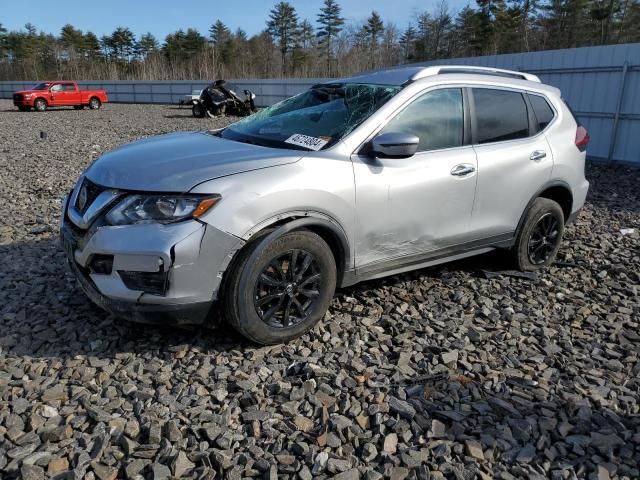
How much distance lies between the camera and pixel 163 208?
2.85 metres

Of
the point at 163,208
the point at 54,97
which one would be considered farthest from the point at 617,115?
the point at 54,97

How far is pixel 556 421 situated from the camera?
8.84 feet

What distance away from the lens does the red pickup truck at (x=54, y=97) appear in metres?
27.3

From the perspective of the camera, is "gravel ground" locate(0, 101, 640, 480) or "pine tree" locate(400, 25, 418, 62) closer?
"gravel ground" locate(0, 101, 640, 480)

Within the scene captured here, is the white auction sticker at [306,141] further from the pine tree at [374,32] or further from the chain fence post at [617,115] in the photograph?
the pine tree at [374,32]

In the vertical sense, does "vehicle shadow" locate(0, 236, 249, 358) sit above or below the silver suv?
below

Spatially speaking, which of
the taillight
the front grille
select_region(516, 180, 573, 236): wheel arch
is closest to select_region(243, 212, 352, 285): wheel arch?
the front grille

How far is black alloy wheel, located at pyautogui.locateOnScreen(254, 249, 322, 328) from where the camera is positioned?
312 cm

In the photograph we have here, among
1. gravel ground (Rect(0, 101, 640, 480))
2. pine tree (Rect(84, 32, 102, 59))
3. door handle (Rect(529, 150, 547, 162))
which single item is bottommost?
gravel ground (Rect(0, 101, 640, 480))

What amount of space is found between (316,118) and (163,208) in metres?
1.43

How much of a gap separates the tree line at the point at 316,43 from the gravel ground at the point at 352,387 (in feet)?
120

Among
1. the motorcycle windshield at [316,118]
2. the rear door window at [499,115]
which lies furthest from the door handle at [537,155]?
the motorcycle windshield at [316,118]

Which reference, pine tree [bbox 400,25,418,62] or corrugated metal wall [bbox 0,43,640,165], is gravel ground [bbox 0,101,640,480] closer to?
corrugated metal wall [bbox 0,43,640,165]

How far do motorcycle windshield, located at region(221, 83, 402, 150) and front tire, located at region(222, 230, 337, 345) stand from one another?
2.29ft
